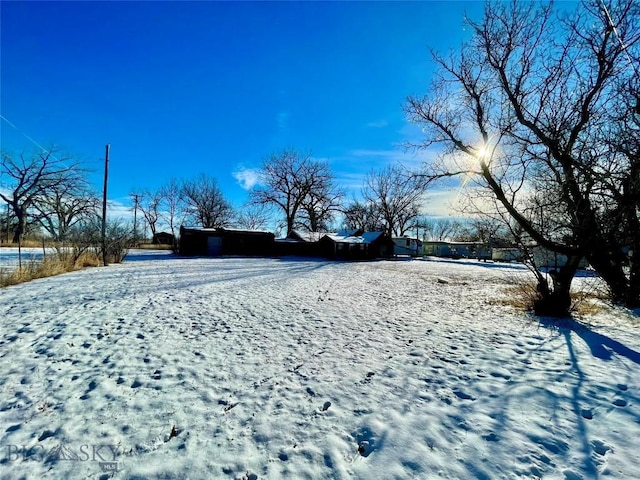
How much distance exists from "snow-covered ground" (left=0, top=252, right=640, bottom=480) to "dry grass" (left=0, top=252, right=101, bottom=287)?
437 centimetres

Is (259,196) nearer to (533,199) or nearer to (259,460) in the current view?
(533,199)

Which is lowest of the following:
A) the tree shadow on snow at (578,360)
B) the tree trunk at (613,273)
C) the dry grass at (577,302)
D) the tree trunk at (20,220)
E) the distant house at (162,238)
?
the tree shadow on snow at (578,360)

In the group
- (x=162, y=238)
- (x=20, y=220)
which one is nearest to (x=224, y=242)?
(x=20, y=220)

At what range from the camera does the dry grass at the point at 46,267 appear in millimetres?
9555

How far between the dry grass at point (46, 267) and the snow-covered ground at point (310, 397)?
4.37 meters

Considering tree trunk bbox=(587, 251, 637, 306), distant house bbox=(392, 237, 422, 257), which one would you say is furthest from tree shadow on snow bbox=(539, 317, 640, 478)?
distant house bbox=(392, 237, 422, 257)

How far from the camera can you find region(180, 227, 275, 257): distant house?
96.9ft

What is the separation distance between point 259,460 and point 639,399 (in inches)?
156

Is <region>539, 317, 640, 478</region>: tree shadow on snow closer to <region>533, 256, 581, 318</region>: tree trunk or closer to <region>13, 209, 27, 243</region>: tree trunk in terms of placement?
<region>533, 256, 581, 318</region>: tree trunk

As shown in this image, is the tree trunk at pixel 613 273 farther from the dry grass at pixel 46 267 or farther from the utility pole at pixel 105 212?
the utility pole at pixel 105 212

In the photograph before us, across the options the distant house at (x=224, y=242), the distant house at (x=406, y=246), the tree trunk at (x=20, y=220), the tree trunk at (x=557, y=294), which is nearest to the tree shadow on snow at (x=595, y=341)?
the tree trunk at (x=557, y=294)

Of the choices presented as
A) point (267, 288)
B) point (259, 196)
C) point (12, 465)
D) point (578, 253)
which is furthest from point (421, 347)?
point (259, 196)

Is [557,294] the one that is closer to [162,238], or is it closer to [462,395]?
[462,395]

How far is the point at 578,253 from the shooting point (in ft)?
23.3
